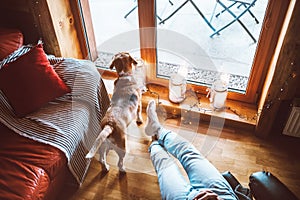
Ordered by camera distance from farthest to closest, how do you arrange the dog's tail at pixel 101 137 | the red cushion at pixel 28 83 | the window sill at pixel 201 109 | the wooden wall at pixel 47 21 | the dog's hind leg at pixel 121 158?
the window sill at pixel 201 109, the wooden wall at pixel 47 21, the dog's hind leg at pixel 121 158, the red cushion at pixel 28 83, the dog's tail at pixel 101 137

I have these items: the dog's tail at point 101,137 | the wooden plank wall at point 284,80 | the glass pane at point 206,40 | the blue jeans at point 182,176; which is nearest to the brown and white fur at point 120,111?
the dog's tail at point 101,137

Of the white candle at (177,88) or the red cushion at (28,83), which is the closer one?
Answer: the red cushion at (28,83)

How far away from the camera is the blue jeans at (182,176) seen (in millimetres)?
1396

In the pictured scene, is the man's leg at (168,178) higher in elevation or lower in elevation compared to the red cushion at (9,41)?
lower

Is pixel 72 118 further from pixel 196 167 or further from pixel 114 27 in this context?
pixel 114 27

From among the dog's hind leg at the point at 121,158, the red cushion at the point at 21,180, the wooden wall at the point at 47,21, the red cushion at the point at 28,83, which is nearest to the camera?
the red cushion at the point at 21,180

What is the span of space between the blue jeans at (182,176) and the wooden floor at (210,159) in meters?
0.30

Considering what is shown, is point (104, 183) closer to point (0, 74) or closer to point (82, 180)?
point (82, 180)

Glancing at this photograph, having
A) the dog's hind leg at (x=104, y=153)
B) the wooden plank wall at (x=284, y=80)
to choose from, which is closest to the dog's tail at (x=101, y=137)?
the dog's hind leg at (x=104, y=153)

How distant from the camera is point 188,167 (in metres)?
1.56

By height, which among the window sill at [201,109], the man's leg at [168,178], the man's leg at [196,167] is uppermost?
the man's leg at [196,167]

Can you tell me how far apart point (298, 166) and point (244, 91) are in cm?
67

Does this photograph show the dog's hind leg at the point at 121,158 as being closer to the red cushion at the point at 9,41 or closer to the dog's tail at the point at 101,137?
the dog's tail at the point at 101,137

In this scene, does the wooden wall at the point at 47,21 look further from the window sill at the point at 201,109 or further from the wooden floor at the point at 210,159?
the wooden floor at the point at 210,159
